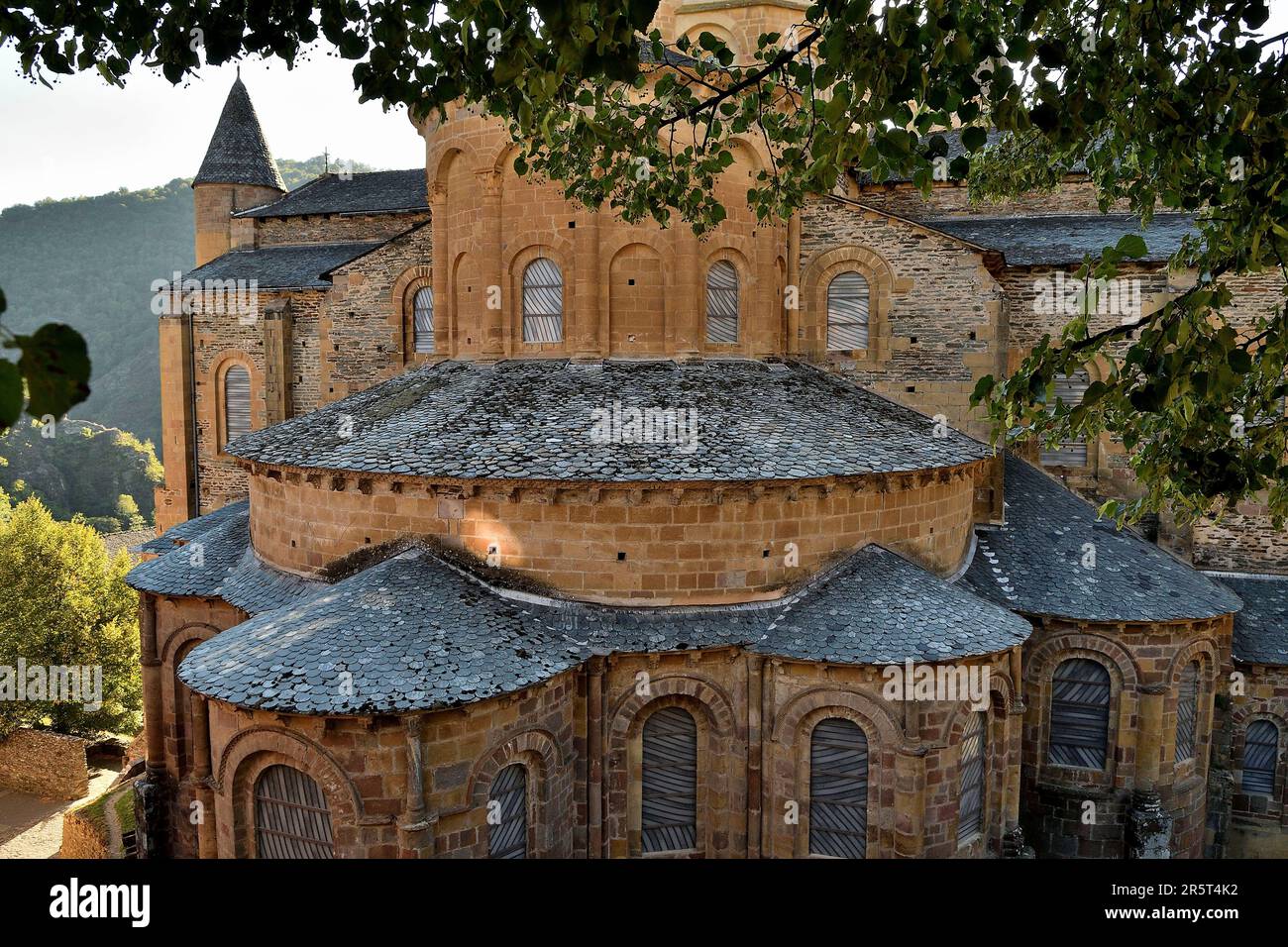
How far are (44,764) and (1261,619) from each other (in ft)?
84.3

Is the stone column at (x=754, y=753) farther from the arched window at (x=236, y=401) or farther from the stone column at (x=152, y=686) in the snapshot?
the arched window at (x=236, y=401)

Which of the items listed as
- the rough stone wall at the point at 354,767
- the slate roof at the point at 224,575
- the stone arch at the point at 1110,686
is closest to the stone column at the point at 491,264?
the slate roof at the point at 224,575

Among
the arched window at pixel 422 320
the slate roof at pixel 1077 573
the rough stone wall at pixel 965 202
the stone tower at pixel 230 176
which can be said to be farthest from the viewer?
the stone tower at pixel 230 176

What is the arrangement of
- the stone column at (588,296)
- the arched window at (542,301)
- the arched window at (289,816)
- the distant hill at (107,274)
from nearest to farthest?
the arched window at (289,816) < the stone column at (588,296) < the arched window at (542,301) < the distant hill at (107,274)

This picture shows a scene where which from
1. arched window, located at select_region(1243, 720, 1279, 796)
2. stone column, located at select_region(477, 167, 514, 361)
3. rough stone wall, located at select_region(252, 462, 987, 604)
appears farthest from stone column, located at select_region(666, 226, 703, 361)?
arched window, located at select_region(1243, 720, 1279, 796)

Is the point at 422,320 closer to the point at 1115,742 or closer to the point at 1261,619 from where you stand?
the point at 1115,742

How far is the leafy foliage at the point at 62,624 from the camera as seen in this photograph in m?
23.0

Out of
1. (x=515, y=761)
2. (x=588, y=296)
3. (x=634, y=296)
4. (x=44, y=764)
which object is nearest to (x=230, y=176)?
(x=44, y=764)

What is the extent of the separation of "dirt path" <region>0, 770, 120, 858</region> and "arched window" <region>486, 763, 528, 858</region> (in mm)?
13933

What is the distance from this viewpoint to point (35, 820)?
Answer: 19.5 meters

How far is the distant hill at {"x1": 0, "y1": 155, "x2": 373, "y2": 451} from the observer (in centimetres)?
6925

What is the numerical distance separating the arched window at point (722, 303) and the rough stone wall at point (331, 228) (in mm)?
11036

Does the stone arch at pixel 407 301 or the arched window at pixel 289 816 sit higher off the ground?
the stone arch at pixel 407 301

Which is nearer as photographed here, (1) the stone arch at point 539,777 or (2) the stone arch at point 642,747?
(1) the stone arch at point 539,777
